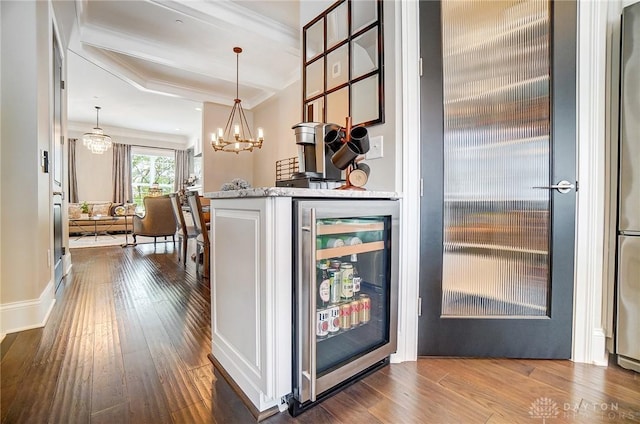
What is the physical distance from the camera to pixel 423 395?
4.36ft

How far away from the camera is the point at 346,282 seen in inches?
56.7

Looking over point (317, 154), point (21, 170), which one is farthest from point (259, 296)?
point (21, 170)

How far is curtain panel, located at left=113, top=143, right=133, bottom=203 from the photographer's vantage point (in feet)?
27.5

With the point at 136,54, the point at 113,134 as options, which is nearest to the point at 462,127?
the point at 136,54

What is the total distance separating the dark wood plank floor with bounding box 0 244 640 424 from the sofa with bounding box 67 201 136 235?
17.4 ft

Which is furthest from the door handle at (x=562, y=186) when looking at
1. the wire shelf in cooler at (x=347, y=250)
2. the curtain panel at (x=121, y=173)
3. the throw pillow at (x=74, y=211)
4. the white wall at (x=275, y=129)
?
the curtain panel at (x=121, y=173)

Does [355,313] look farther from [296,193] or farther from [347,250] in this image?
[296,193]

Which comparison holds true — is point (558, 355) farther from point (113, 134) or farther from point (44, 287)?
point (113, 134)

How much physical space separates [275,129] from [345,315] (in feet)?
16.5

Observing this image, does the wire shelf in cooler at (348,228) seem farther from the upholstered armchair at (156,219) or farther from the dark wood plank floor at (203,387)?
the upholstered armchair at (156,219)

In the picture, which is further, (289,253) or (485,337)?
(485,337)

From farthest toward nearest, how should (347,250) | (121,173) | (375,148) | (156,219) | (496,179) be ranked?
(121,173)
(156,219)
(375,148)
(496,179)
(347,250)

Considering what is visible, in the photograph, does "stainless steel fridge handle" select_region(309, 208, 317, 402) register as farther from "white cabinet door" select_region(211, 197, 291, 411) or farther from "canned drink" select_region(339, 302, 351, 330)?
"canned drink" select_region(339, 302, 351, 330)

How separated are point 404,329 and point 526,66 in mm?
1643
